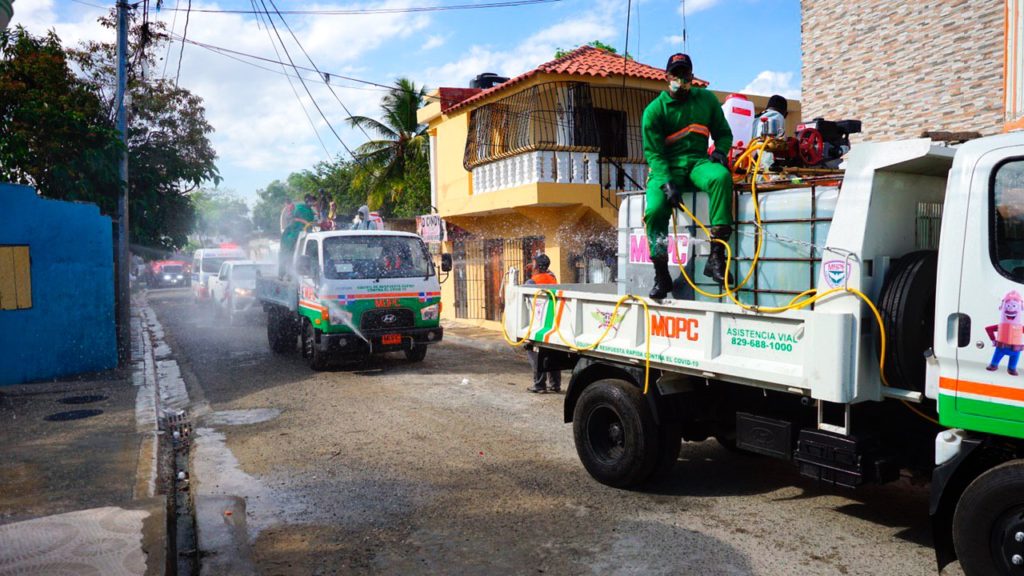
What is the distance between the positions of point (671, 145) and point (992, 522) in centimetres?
314

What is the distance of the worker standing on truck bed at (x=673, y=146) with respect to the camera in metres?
5.34

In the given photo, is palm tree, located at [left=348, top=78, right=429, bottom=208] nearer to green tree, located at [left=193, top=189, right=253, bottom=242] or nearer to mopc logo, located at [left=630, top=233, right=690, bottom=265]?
mopc logo, located at [left=630, top=233, right=690, bottom=265]

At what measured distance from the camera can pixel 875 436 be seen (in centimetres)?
426

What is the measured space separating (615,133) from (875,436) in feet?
38.9

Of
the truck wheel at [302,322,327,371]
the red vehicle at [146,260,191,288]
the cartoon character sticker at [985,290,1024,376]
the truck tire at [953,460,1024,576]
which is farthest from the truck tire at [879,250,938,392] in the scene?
the red vehicle at [146,260,191,288]

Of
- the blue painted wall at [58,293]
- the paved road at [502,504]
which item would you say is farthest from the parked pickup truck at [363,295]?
the blue painted wall at [58,293]

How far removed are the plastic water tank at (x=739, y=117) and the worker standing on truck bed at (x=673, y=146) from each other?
51.9 inches

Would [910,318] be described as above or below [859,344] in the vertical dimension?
above

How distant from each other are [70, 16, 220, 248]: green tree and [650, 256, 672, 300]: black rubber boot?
12.4 m

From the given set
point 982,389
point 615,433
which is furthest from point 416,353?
point 982,389

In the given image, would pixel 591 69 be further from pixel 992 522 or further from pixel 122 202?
pixel 992 522

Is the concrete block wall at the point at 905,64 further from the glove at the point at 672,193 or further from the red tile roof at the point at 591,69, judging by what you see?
the glove at the point at 672,193

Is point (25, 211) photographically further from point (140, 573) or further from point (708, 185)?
point (708, 185)

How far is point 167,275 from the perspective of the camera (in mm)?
45344
